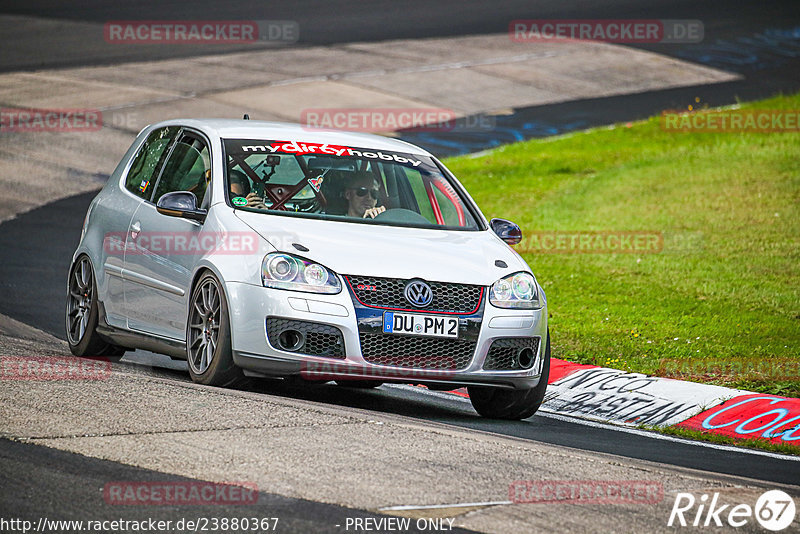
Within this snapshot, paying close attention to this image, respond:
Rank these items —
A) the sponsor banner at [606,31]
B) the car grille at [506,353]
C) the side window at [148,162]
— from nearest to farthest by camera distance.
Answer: the car grille at [506,353] → the side window at [148,162] → the sponsor banner at [606,31]

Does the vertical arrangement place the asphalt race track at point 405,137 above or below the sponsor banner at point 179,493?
below

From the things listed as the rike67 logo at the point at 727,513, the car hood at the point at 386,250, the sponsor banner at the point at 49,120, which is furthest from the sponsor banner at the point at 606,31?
the rike67 logo at the point at 727,513

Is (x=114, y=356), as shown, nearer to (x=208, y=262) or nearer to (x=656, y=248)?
(x=208, y=262)

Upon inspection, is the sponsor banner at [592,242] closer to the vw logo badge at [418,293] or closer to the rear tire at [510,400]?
the rear tire at [510,400]

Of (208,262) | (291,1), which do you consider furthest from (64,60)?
(208,262)

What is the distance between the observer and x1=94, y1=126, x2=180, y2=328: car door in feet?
30.3

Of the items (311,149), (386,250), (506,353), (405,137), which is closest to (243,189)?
(311,149)

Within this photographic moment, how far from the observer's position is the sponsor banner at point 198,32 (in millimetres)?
31094

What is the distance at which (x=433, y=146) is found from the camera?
23516 mm

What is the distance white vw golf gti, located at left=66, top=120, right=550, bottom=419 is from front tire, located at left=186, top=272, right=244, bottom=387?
0.04 feet

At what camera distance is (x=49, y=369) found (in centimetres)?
822

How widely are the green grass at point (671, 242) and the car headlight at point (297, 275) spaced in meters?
3.78

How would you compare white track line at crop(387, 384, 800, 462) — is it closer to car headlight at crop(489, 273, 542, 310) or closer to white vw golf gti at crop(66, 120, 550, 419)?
white vw golf gti at crop(66, 120, 550, 419)

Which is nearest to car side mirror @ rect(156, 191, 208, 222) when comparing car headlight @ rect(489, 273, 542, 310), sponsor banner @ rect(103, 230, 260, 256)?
sponsor banner @ rect(103, 230, 260, 256)
